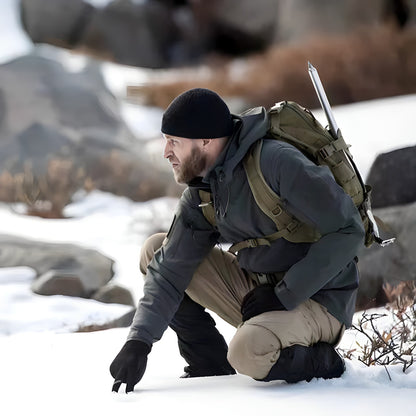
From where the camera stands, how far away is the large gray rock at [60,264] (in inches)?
180

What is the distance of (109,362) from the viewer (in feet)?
9.55

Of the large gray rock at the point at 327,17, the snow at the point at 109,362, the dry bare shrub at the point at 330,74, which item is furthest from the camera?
the large gray rock at the point at 327,17

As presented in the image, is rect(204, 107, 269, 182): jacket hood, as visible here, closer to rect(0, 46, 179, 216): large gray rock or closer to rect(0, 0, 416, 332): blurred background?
rect(0, 0, 416, 332): blurred background

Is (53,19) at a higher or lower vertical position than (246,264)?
higher

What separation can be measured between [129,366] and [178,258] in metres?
0.42

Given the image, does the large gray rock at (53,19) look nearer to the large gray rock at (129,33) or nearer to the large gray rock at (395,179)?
the large gray rock at (129,33)

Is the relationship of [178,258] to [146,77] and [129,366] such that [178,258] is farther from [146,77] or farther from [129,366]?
[146,77]

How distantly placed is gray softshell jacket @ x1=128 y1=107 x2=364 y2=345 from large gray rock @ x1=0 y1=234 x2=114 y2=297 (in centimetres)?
210

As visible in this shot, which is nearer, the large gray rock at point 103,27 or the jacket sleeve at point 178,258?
the jacket sleeve at point 178,258

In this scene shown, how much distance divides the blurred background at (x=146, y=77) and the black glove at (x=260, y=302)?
76.2 inches

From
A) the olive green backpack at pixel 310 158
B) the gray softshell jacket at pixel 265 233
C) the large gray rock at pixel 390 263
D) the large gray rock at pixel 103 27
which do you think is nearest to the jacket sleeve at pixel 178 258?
the gray softshell jacket at pixel 265 233

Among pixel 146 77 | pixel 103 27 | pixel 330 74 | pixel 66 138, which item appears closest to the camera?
pixel 66 138

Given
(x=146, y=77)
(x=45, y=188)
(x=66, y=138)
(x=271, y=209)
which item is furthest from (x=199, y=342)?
(x=146, y=77)

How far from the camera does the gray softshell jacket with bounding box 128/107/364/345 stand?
88.4 inches
